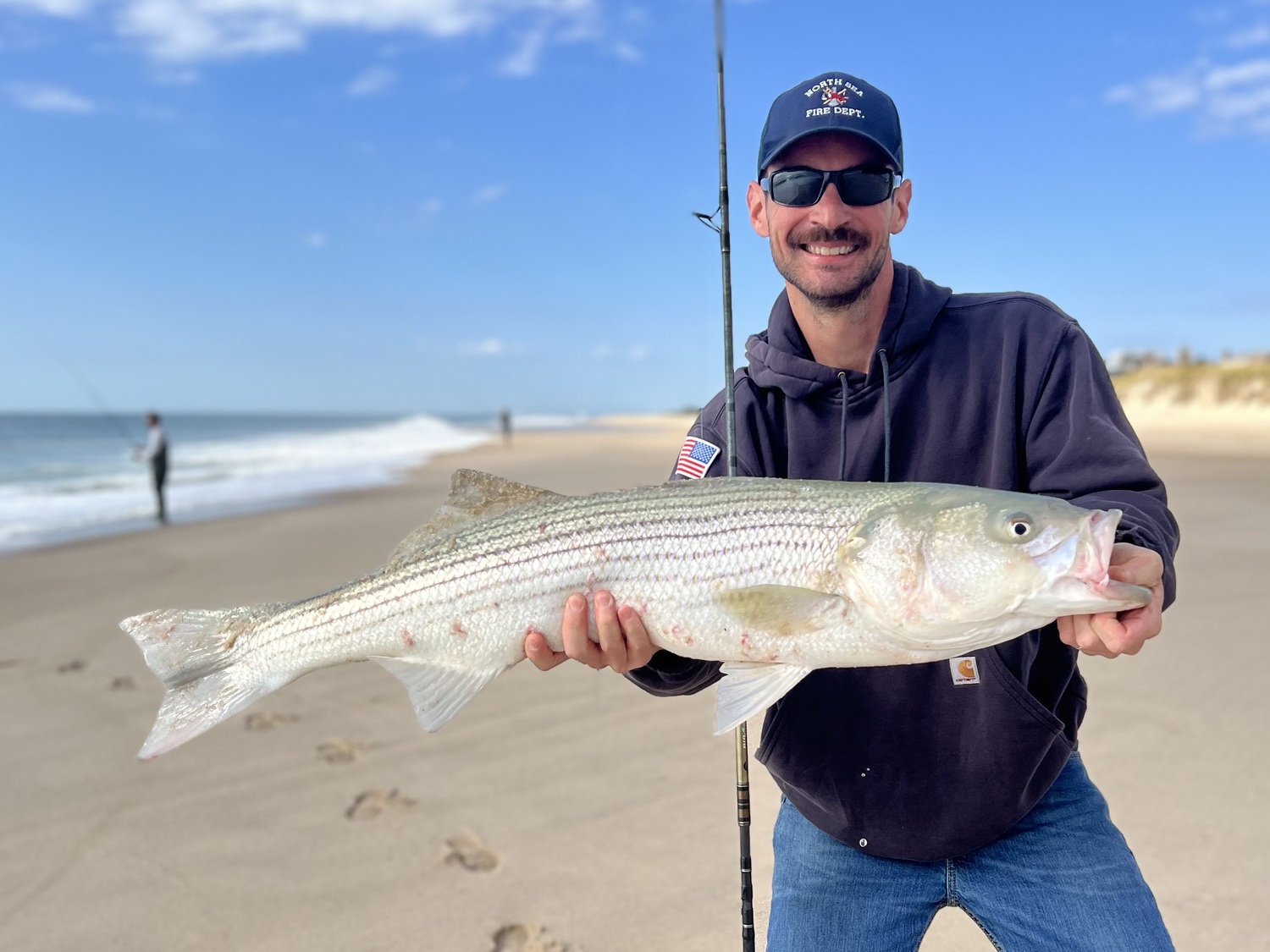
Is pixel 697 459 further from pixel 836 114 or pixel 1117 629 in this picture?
pixel 1117 629

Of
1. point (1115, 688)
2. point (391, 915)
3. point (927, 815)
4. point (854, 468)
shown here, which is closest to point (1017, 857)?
point (927, 815)

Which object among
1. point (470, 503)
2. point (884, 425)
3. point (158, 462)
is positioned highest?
point (884, 425)

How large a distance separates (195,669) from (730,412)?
235cm

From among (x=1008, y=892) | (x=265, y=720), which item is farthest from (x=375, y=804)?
(x=1008, y=892)

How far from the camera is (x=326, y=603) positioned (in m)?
3.28

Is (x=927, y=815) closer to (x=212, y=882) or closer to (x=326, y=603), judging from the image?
(x=326, y=603)

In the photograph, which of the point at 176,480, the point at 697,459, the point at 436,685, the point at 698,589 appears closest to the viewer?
the point at 698,589

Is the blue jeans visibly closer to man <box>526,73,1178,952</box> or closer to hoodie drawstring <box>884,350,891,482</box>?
man <box>526,73,1178,952</box>

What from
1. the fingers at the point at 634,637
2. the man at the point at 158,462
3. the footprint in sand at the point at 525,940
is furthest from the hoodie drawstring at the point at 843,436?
the man at the point at 158,462

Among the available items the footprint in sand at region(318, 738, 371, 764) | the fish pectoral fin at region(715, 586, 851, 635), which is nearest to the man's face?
the fish pectoral fin at region(715, 586, 851, 635)

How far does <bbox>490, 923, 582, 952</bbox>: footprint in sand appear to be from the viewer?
3.59 meters

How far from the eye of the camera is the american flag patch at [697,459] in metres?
3.60

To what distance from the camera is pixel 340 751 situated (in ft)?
18.1

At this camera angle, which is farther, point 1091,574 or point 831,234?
point 831,234
